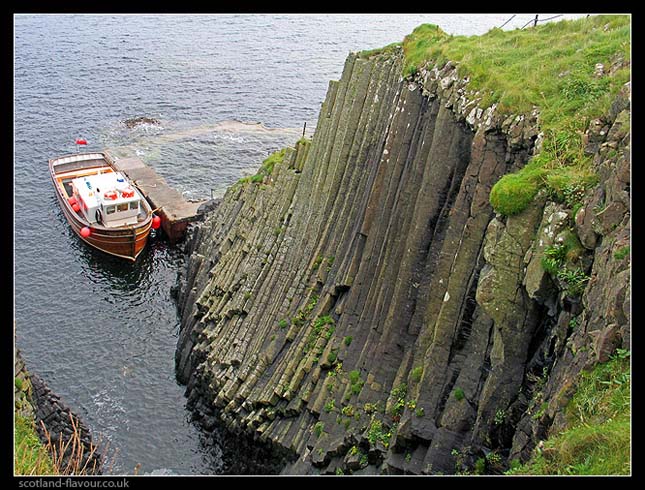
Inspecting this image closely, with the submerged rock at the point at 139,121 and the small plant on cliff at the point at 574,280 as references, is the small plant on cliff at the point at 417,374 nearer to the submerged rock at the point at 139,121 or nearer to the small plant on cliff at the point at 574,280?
the small plant on cliff at the point at 574,280

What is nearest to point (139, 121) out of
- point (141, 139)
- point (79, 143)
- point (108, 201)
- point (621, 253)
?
point (141, 139)

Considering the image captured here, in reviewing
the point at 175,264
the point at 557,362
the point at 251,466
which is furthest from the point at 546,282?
the point at 175,264

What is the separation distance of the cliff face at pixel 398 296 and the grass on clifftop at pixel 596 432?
65 cm

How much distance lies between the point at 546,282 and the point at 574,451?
19.6ft

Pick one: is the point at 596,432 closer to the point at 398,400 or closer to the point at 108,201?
the point at 398,400

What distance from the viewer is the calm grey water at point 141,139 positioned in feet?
133

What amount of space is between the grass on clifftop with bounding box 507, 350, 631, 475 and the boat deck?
48.4m

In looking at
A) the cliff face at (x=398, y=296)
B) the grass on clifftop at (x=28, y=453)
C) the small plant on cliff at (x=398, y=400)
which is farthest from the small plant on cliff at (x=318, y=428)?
the grass on clifftop at (x=28, y=453)

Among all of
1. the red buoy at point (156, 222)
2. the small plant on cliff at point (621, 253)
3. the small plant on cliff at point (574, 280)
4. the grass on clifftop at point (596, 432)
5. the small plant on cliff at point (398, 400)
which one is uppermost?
the small plant on cliff at point (621, 253)

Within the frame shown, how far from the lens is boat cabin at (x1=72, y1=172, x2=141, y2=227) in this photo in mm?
58469

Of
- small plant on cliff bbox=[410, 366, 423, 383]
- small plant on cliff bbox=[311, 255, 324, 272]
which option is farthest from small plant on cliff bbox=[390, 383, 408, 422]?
small plant on cliff bbox=[311, 255, 324, 272]

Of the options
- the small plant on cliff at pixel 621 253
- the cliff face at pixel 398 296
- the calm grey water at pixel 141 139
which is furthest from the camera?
the calm grey water at pixel 141 139

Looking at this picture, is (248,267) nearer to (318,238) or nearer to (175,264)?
(318,238)

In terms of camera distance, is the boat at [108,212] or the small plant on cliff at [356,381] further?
the boat at [108,212]
